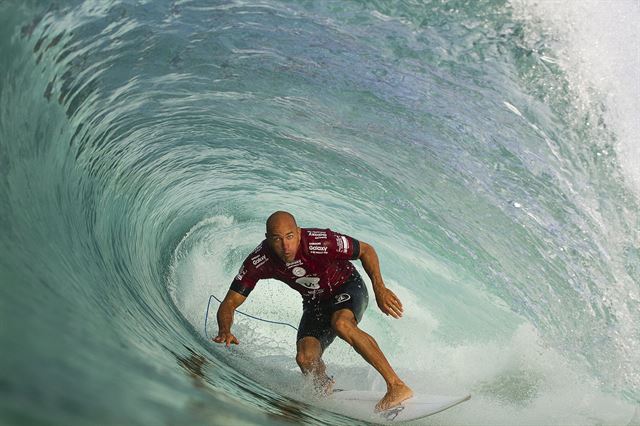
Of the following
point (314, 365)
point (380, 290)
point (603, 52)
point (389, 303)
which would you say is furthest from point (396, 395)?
point (603, 52)

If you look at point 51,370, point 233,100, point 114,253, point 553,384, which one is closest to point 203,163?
point 233,100

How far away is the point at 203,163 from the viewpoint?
285 inches

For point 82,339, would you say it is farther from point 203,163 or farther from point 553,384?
point 203,163

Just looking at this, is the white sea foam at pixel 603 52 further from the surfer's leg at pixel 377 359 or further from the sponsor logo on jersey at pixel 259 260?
the sponsor logo on jersey at pixel 259 260

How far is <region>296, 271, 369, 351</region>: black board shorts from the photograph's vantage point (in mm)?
4875

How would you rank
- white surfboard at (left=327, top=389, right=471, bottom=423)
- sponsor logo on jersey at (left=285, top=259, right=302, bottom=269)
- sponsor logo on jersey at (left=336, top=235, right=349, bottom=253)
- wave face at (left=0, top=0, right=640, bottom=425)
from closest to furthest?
wave face at (left=0, top=0, right=640, bottom=425) < white surfboard at (left=327, top=389, right=471, bottom=423) < sponsor logo on jersey at (left=285, top=259, right=302, bottom=269) < sponsor logo on jersey at (left=336, top=235, right=349, bottom=253)

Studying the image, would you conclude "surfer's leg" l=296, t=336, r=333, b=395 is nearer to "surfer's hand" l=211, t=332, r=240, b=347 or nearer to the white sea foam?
"surfer's hand" l=211, t=332, r=240, b=347

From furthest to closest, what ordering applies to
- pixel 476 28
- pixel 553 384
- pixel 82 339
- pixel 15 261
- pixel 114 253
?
pixel 553 384 → pixel 114 253 → pixel 476 28 → pixel 15 261 → pixel 82 339

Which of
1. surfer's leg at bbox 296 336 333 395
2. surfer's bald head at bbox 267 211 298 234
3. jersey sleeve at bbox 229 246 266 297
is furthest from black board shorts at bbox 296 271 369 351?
surfer's bald head at bbox 267 211 298 234

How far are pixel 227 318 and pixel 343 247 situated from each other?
965mm

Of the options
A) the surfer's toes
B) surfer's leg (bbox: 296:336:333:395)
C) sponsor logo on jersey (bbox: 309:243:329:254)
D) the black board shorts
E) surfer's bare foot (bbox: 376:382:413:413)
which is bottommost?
surfer's bare foot (bbox: 376:382:413:413)

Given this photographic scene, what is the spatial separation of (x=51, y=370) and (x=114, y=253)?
12.2ft

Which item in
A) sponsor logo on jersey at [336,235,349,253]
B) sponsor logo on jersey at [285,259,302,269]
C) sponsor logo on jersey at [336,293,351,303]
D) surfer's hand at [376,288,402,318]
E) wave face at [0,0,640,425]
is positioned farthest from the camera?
sponsor logo on jersey at [336,293,351,303]

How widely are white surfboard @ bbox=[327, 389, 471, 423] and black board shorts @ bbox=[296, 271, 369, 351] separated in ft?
1.44
